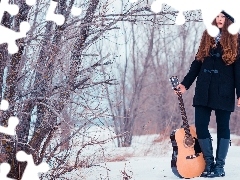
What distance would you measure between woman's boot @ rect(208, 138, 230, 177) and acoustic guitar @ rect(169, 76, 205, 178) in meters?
0.14

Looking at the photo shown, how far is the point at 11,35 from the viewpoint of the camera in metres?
3.95

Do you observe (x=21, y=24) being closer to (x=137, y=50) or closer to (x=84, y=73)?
(x=84, y=73)

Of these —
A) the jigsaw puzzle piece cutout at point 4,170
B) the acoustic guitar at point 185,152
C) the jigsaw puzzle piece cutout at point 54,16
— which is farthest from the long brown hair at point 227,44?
the jigsaw puzzle piece cutout at point 4,170

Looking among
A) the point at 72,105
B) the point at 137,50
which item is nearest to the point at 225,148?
the point at 72,105

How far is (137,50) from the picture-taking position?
12.0 metres

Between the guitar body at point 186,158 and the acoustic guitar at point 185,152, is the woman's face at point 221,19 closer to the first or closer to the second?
the acoustic guitar at point 185,152

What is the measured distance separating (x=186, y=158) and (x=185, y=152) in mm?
68

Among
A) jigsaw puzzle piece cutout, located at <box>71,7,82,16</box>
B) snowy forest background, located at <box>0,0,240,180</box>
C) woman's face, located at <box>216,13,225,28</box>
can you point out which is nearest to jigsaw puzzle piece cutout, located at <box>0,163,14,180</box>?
snowy forest background, located at <box>0,0,240,180</box>

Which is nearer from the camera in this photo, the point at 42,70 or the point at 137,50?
the point at 42,70

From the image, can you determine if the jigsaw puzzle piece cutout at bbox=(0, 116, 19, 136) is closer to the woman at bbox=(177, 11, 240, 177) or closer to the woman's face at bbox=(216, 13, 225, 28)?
the woman at bbox=(177, 11, 240, 177)

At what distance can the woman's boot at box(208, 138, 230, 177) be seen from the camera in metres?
4.50

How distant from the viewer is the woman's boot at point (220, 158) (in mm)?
4503

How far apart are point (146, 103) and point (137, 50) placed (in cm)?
279

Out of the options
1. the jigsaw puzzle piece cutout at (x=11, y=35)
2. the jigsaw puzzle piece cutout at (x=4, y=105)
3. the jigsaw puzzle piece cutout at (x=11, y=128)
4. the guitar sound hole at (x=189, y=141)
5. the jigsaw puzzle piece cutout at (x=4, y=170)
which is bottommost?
the jigsaw puzzle piece cutout at (x=4, y=170)
